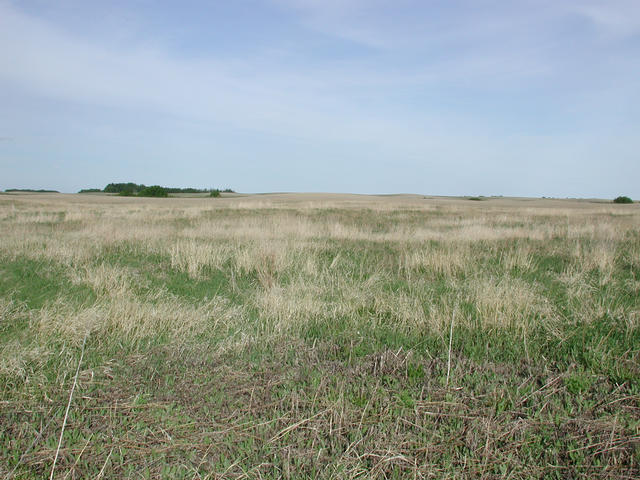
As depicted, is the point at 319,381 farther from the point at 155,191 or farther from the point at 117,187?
the point at 117,187

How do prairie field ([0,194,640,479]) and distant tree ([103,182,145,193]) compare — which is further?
distant tree ([103,182,145,193])

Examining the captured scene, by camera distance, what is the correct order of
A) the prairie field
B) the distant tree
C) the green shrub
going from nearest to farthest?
1. the prairie field
2. the green shrub
3. the distant tree

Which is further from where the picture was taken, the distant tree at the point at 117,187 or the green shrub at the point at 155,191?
the distant tree at the point at 117,187

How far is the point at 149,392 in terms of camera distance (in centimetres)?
317

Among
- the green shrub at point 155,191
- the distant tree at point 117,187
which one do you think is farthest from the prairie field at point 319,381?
the distant tree at point 117,187

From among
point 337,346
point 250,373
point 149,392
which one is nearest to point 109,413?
point 149,392

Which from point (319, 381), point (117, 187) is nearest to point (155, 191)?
point (117, 187)

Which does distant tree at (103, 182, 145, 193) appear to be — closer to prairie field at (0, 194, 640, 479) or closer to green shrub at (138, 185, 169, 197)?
green shrub at (138, 185, 169, 197)

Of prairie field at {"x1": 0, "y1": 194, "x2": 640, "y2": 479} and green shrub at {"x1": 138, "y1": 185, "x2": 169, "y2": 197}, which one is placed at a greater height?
green shrub at {"x1": 138, "y1": 185, "x2": 169, "y2": 197}

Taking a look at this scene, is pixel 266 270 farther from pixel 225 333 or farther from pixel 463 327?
pixel 463 327

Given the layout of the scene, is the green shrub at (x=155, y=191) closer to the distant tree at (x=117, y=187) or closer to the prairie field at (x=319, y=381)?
the distant tree at (x=117, y=187)

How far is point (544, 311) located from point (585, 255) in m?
4.75

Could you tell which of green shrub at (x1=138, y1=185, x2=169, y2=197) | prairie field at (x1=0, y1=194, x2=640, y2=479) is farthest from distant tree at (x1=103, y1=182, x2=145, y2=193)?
prairie field at (x1=0, y1=194, x2=640, y2=479)

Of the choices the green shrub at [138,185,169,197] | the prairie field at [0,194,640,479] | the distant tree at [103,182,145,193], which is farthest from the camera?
the distant tree at [103,182,145,193]
